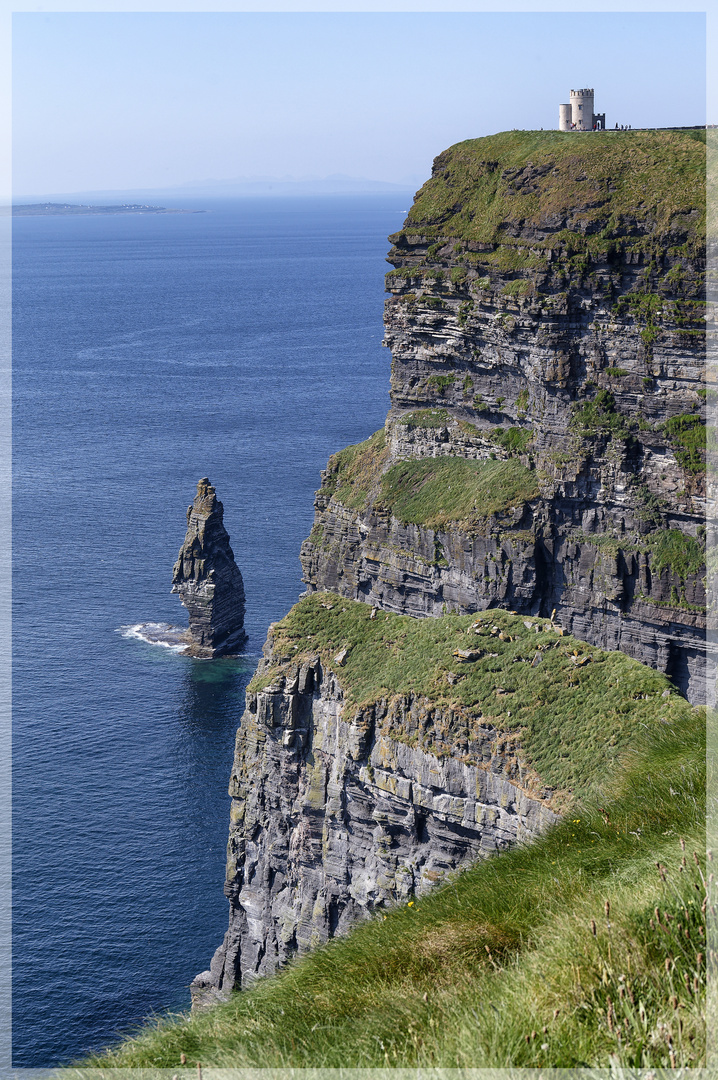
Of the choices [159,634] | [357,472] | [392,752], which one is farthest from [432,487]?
[392,752]

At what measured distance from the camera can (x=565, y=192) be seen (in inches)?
3548

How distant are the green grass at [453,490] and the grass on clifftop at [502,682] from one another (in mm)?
32680

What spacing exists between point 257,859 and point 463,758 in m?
16.5

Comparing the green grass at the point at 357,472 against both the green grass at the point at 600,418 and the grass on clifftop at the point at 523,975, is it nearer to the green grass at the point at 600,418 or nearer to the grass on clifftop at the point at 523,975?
the green grass at the point at 600,418

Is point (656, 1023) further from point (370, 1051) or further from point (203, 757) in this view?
point (203, 757)

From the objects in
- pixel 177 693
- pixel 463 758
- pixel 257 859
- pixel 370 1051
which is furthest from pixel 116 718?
pixel 370 1051

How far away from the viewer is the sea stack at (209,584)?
12575 centimetres

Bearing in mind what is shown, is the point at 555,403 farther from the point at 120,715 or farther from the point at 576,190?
the point at 120,715

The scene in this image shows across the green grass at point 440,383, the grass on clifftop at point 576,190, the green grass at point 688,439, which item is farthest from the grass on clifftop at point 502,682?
the green grass at point 440,383

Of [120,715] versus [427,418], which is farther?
[120,715]

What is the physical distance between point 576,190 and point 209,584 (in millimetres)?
56465

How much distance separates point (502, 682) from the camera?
158 ft

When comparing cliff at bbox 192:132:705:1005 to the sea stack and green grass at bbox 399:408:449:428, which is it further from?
the sea stack

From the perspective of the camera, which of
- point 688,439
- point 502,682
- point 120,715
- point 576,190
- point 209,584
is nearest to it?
point 502,682
